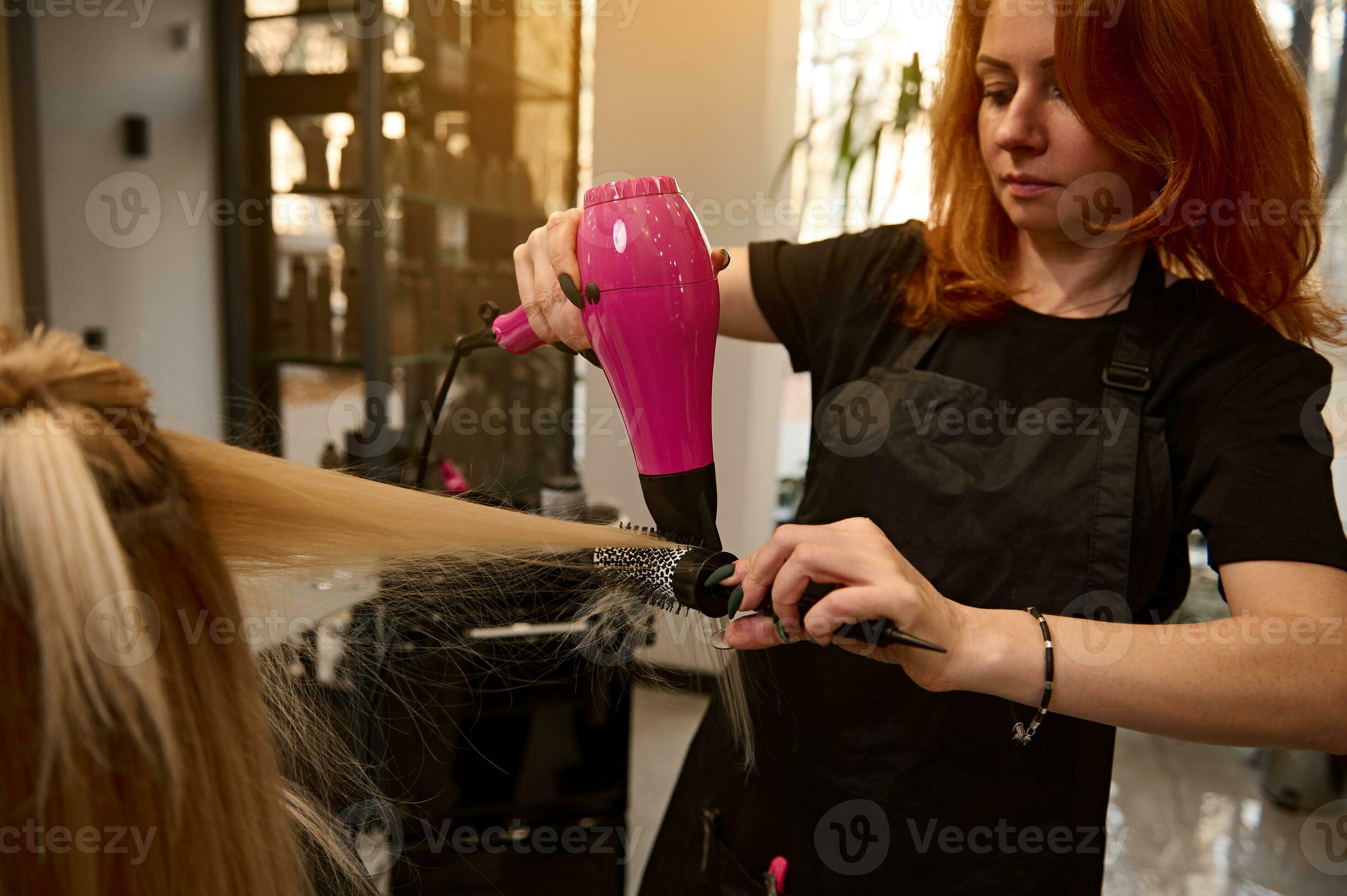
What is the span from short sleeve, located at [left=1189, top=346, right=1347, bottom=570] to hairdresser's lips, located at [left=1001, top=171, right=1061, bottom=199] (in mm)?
298

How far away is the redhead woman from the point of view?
0.80 m

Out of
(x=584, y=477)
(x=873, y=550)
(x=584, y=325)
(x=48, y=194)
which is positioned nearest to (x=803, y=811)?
(x=873, y=550)

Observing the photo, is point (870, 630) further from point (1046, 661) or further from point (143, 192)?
point (143, 192)

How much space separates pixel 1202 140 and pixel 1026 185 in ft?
0.59

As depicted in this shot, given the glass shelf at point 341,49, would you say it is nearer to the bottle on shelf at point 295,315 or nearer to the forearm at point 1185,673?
the bottle on shelf at point 295,315

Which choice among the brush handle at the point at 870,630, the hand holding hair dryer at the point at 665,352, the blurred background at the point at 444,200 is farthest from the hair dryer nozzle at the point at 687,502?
the blurred background at the point at 444,200

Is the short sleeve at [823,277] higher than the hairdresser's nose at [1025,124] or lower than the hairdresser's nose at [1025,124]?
lower

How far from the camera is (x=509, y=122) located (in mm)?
3533

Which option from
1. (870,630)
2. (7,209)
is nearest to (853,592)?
(870,630)

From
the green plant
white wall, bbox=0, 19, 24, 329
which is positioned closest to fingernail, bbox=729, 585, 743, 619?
the green plant

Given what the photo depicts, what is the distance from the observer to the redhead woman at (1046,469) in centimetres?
80

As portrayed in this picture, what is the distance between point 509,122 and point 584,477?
1.53 meters

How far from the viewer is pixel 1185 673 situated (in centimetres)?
79

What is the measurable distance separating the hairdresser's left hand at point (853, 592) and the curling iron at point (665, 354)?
17 millimetres
